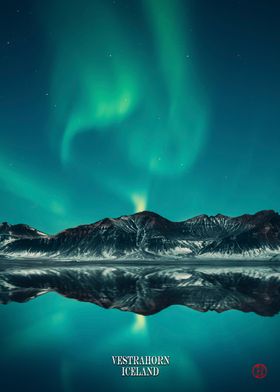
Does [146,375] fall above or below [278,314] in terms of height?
below

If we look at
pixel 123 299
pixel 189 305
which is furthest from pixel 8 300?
pixel 189 305

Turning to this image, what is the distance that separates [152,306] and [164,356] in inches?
268

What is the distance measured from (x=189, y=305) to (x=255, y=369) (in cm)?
781

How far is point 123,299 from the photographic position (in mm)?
19562

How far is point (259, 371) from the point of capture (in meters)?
9.45

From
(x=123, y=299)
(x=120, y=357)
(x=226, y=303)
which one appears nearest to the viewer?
(x=120, y=357)

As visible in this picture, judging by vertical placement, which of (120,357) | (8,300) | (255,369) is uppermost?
(8,300)

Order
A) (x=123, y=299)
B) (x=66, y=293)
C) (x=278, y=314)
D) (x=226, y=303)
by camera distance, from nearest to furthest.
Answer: (x=278, y=314) → (x=226, y=303) → (x=123, y=299) → (x=66, y=293)

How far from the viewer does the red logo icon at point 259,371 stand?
30.6 feet

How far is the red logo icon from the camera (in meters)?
9.34

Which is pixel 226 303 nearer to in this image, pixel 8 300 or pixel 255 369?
pixel 255 369

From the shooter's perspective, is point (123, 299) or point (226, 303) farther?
point (123, 299)

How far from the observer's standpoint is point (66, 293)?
72.0 feet

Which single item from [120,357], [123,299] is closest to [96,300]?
[123,299]
